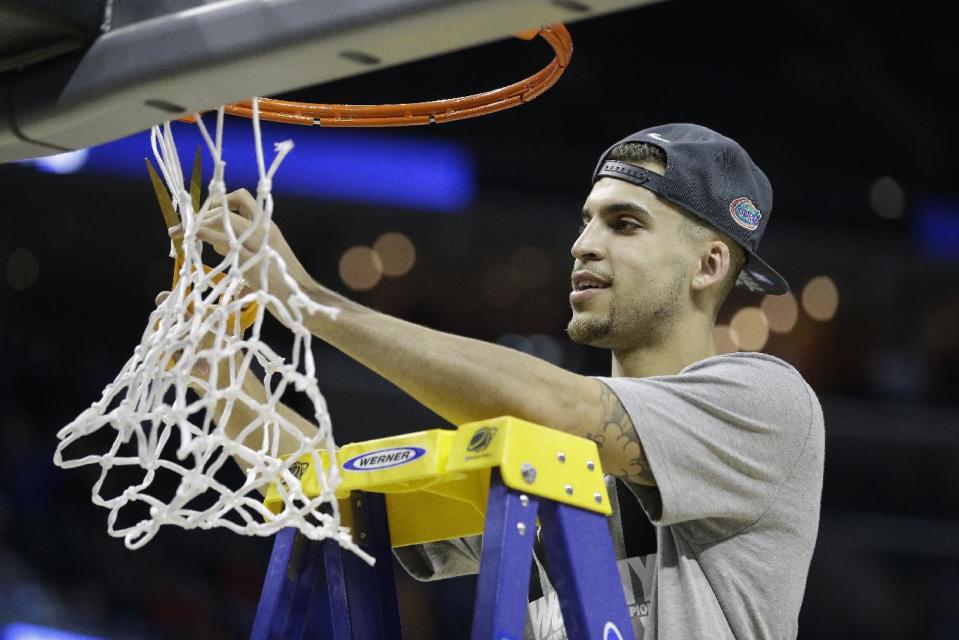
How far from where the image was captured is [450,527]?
73.4 inches

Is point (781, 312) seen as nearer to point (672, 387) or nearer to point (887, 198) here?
point (887, 198)

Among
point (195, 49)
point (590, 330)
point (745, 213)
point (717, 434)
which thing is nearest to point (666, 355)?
point (590, 330)

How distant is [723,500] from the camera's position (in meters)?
1.82

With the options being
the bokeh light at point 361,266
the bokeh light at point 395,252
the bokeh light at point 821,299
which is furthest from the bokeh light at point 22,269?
the bokeh light at point 821,299

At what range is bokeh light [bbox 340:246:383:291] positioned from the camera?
23.0ft

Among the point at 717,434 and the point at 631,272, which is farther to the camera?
the point at 631,272

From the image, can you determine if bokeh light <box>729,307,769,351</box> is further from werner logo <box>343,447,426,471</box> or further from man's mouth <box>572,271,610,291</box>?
werner logo <box>343,447,426,471</box>

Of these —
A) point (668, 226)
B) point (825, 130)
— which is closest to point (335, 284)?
point (825, 130)

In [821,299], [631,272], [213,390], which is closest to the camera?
[213,390]

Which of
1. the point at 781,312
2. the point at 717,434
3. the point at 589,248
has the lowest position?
the point at 781,312

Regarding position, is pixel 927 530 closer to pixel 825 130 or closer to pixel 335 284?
pixel 825 130

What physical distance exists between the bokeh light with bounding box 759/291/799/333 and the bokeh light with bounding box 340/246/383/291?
218 centimetres

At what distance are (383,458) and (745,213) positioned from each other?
88 centimetres

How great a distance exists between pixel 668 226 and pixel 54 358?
16.0 ft
